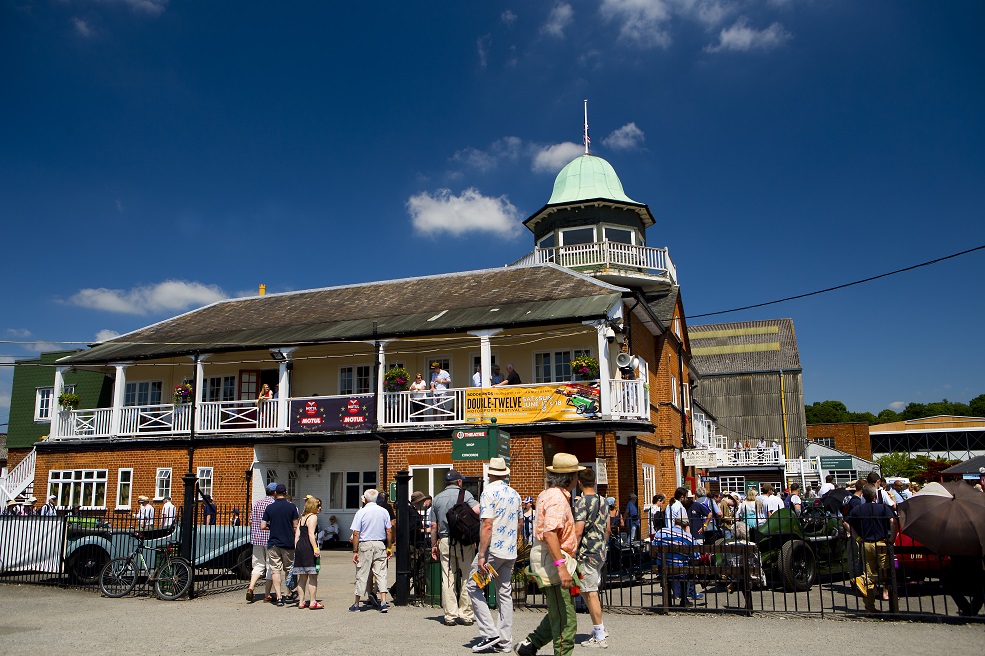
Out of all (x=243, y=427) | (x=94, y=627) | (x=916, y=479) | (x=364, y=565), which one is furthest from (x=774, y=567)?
(x=916, y=479)

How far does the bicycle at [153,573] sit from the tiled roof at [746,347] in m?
45.9

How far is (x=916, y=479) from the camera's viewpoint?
161 ft

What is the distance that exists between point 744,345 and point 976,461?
30.5m

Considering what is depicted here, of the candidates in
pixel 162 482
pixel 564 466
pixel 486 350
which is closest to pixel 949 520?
pixel 564 466

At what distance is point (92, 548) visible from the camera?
524 inches

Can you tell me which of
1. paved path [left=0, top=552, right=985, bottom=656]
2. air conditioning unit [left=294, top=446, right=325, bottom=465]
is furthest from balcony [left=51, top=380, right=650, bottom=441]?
paved path [left=0, top=552, right=985, bottom=656]

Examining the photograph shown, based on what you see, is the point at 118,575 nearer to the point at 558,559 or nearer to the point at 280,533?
the point at 280,533

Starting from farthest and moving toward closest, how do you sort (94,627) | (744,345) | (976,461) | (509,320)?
(744,345) → (976,461) → (509,320) → (94,627)

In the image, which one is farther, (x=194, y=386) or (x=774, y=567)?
(x=194, y=386)

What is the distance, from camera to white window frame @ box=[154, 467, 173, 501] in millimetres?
23031

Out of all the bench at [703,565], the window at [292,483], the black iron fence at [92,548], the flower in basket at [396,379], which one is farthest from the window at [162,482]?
the bench at [703,565]

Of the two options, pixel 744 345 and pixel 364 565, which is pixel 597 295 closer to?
pixel 364 565

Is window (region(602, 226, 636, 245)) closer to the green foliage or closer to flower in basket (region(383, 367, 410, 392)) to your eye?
flower in basket (region(383, 367, 410, 392))

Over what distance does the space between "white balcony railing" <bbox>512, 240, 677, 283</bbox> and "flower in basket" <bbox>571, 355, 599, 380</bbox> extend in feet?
25.0
